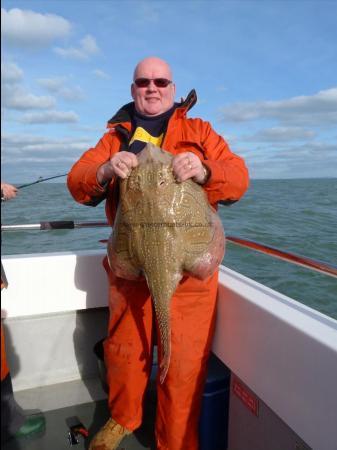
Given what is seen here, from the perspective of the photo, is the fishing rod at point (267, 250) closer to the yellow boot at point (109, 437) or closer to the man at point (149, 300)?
the man at point (149, 300)

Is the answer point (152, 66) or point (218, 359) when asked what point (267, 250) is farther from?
point (152, 66)

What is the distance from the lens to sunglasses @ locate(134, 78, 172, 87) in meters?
2.70

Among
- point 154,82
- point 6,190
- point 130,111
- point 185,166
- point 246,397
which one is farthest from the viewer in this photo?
point 130,111

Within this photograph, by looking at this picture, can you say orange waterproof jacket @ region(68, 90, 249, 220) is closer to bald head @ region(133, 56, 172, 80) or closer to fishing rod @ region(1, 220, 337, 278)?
bald head @ region(133, 56, 172, 80)

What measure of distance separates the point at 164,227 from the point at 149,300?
0.76 metres

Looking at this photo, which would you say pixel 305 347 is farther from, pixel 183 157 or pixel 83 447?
pixel 83 447

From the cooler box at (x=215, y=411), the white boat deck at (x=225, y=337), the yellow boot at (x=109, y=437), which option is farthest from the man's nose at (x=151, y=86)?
the yellow boot at (x=109, y=437)

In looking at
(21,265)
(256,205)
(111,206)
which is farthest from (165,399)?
(256,205)

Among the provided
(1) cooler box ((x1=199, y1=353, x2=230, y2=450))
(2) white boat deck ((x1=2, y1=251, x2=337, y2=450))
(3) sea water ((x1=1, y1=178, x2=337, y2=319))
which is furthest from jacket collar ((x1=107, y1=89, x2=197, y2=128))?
(3) sea water ((x1=1, y1=178, x2=337, y2=319))

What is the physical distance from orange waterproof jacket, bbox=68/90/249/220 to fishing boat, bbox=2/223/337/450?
0.73 m

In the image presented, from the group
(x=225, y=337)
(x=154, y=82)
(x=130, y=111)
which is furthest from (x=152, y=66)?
(x=225, y=337)

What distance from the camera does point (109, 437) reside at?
108 inches

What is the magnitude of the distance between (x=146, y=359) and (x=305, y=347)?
1.26m

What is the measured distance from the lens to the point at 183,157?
6.61ft
